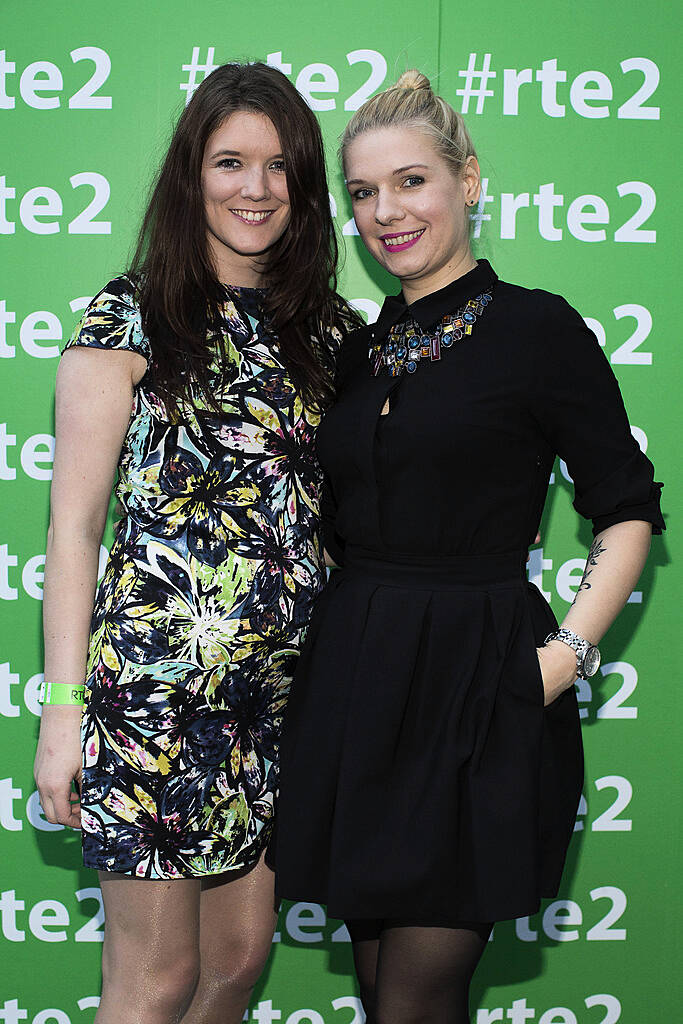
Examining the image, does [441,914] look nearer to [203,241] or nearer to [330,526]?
[330,526]

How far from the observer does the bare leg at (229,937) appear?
1.81 metres

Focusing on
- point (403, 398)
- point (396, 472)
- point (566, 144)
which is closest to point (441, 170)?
point (403, 398)

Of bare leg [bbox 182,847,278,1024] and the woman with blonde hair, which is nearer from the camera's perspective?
the woman with blonde hair

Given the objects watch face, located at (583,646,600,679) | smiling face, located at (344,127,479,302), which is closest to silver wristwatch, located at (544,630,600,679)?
watch face, located at (583,646,600,679)

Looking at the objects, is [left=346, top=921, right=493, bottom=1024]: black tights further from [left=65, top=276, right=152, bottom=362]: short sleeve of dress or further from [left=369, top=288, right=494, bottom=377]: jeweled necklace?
[left=65, top=276, right=152, bottom=362]: short sleeve of dress

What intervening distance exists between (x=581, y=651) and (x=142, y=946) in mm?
859

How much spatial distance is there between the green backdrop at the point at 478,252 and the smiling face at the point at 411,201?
72 centimetres

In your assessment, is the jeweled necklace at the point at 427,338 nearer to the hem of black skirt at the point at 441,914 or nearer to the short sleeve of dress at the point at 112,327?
the short sleeve of dress at the point at 112,327

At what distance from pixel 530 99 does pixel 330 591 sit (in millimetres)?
1348

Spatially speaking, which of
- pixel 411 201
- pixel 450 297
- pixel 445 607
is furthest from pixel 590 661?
pixel 411 201

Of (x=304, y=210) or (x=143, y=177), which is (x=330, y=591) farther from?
(x=143, y=177)

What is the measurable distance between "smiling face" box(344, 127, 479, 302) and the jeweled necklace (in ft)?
0.28

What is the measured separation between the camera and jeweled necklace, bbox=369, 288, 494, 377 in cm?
159

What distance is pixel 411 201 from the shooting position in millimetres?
1587
